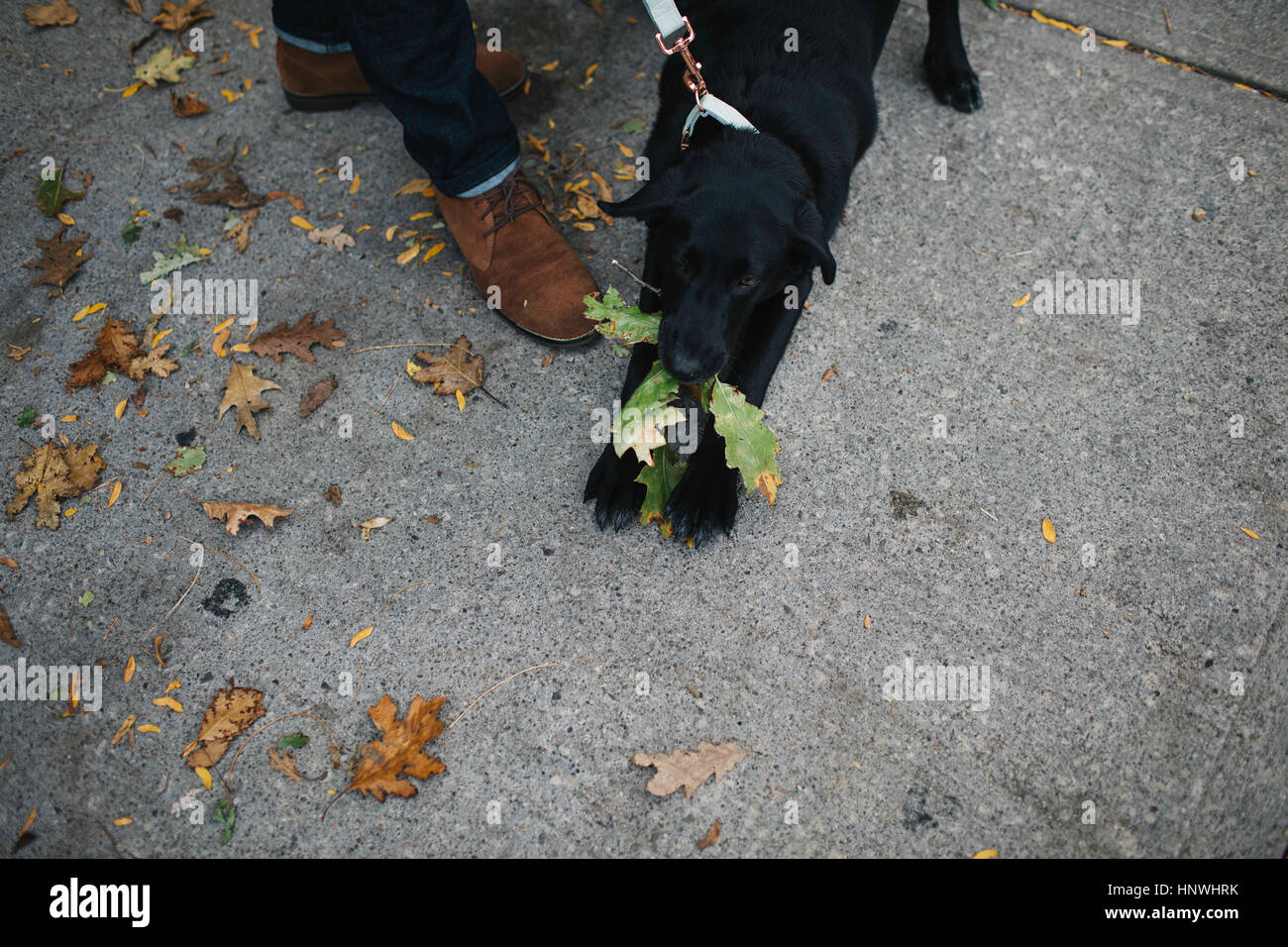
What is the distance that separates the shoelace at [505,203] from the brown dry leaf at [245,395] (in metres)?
0.89

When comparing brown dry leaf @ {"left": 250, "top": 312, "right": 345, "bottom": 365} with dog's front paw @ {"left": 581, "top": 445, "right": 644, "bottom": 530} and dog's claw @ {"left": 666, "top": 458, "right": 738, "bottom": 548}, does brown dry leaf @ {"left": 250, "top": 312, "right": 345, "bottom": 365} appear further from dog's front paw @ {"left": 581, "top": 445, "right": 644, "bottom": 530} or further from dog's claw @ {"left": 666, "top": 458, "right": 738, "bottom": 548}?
dog's claw @ {"left": 666, "top": 458, "right": 738, "bottom": 548}

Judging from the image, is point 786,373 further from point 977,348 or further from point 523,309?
point 523,309

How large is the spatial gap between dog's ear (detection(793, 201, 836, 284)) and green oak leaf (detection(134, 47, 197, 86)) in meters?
2.81

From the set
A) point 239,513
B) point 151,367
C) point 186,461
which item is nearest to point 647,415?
point 239,513

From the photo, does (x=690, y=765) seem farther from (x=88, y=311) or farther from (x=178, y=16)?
(x=178, y=16)

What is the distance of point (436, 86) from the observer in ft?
7.41

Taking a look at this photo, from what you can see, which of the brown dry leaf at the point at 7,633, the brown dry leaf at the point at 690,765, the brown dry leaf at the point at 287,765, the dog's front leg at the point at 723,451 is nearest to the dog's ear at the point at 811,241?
the dog's front leg at the point at 723,451

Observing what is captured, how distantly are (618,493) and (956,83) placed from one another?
2317mm

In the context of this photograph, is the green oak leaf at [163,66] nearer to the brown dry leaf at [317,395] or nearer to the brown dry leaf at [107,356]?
the brown dry leaf at [107,356]

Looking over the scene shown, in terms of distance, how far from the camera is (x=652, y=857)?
1828 mm

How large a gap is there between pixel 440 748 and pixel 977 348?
6.91 ft

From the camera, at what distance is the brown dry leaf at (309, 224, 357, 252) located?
282 centimetres

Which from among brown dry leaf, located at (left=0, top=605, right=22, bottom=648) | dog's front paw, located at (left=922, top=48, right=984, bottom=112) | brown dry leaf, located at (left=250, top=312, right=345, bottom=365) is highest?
dog's front paw, located at (left=922, top=48, right=984, bottom=112)

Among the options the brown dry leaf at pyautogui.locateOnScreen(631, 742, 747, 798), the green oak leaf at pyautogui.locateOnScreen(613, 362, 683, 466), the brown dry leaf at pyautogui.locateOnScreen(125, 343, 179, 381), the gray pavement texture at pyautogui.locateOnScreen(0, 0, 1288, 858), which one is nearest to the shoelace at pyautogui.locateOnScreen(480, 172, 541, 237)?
the gray pavement texture at pyautogui.locateOnScreen(0, 0, 1288, 858)
